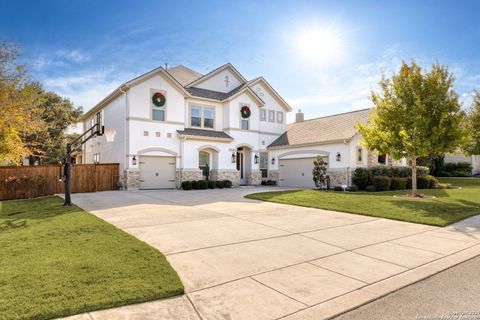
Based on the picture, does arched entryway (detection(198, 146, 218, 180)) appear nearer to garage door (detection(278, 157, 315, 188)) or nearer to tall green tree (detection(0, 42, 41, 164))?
garage door (detection(278, 157, 315, 188))

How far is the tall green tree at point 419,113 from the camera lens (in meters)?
14.6

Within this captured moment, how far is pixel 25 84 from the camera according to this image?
13172 mm

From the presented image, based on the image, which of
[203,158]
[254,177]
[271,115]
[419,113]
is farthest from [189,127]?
[419,113]

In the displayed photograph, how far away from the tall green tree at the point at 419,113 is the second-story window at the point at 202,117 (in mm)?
11944

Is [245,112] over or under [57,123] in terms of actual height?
under

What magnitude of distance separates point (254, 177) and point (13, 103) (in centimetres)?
1679

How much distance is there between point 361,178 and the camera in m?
19.9

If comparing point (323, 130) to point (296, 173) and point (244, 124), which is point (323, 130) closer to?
point (296, 173)

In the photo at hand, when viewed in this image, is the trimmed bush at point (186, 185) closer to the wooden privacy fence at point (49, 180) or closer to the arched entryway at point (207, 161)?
the arched entryway at point (207, 161)

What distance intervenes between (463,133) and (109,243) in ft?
52.2

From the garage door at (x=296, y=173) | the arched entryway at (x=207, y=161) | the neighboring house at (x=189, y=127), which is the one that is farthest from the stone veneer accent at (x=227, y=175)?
the garage door at (x=296, y=173)

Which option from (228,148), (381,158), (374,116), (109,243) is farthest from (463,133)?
(109,243)

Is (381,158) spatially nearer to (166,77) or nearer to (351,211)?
(351,211)

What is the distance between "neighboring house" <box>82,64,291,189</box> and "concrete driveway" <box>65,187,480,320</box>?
10459mm
